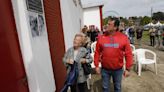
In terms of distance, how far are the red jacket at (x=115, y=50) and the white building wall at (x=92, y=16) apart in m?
16.1

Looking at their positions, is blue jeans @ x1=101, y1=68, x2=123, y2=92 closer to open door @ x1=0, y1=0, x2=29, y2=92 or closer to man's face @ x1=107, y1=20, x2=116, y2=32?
man's face @ x1=107, y1=20, x2=116, y2=32

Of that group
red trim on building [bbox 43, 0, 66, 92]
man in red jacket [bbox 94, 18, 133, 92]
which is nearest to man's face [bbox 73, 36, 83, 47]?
man in red jacket [bbox 94, 18, 133, 92]

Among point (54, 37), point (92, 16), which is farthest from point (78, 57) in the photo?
point (92, 16)

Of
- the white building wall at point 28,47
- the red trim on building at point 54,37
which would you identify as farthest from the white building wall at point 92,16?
the white building wall at point 28,47

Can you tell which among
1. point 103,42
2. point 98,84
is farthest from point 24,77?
point 98,84

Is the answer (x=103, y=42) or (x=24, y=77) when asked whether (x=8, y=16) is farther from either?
(x=103, y=42)

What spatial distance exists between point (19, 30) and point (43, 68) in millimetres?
1039

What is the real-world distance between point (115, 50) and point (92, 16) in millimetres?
16706

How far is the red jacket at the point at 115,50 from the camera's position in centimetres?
419

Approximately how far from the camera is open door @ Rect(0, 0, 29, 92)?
2345mm

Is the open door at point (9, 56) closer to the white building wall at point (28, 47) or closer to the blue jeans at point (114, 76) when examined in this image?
the white building wall at point (28, 47)

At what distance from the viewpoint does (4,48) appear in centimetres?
238

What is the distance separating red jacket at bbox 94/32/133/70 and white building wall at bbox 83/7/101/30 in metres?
16.1

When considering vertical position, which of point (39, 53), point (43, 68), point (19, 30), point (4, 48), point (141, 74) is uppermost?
point (19, 30)
